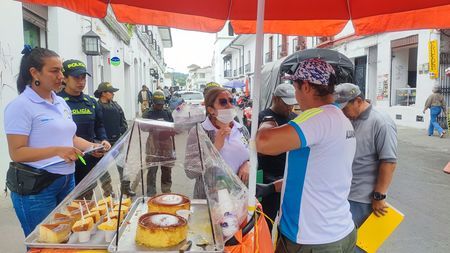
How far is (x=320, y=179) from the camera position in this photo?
188cm

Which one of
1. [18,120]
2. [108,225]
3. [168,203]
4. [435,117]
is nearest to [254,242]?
[168,203]

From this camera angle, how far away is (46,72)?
2461mm

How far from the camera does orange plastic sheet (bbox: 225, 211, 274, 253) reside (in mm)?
1660

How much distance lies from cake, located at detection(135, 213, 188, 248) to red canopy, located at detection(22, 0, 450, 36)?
6.33 ft

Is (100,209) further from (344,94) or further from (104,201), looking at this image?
(344,94)

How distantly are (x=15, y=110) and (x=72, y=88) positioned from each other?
4.26 ft

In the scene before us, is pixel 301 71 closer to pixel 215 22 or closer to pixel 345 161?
pixel 345 161

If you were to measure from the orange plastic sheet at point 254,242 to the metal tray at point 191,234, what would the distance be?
8cm

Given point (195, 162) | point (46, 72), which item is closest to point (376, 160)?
point (195, 162)

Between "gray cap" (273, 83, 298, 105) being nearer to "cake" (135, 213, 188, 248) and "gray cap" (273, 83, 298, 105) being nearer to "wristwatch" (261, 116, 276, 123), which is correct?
"wristwatch" (261, 116, 276, 123)

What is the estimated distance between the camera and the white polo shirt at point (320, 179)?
183 cm

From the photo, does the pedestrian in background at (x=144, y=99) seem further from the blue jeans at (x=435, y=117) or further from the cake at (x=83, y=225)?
the cake at (x=83, y=225)

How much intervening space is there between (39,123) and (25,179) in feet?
1.21

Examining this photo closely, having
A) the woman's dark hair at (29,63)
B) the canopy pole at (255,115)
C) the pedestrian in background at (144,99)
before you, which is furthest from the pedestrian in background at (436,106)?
the woman's dark hair at (29,63)
